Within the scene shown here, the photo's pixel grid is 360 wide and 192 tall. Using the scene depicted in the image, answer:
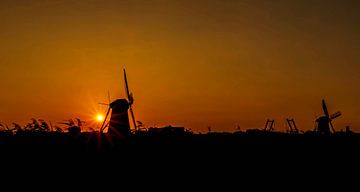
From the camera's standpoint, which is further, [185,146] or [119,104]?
[119,104]

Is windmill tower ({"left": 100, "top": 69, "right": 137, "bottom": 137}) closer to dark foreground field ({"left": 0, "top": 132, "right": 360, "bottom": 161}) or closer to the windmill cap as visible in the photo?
the windmill cap

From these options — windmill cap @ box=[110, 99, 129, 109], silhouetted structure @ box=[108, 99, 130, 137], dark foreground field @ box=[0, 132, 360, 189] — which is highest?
windmill cap @ box=[110, 99, 129, 109]

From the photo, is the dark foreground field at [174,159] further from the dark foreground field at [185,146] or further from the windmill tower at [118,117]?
the windmill tower at [118,117]

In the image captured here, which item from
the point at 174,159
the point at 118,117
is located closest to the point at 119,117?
the point at 118,117

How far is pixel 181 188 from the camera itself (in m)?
21.2

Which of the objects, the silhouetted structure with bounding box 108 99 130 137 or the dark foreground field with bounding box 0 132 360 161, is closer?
the dark foreground field with bounding box 0 132 360 161

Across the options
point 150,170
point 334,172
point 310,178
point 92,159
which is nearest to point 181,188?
point 150,170

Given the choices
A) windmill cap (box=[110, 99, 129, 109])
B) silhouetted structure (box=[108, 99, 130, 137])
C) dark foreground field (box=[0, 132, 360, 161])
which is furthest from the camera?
windmill cap (box=[110, 99, 129, 109])

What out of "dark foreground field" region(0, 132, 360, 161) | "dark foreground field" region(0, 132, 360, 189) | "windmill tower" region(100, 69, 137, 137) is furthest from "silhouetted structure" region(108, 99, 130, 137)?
"dark foreground field" region(0, 132, 360, 189)

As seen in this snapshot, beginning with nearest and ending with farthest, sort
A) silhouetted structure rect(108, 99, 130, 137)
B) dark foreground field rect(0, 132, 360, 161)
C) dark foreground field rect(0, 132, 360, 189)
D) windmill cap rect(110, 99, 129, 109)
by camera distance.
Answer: dark foreground field rect(0, 132, 360, 189), dark foreground field rect(0, 132, 360, 161), silhouetted structure rect(108, 99, 130, 137), windmill cap rect(110, 99, 129, 109)

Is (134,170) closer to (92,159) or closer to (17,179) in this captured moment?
(92,159)

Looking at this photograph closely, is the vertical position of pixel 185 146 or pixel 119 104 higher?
pixel 119 104

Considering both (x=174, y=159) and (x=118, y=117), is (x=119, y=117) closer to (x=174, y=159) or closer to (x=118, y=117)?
(x=118, y=117)

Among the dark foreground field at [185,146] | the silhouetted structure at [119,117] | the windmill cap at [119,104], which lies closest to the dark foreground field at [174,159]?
the dark foreground field at [185,146]
